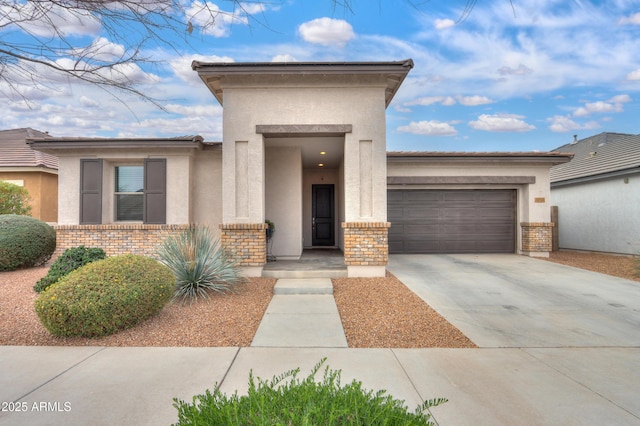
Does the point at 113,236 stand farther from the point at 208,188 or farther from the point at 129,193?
the point at 208,188

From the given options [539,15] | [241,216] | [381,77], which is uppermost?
[381,77]

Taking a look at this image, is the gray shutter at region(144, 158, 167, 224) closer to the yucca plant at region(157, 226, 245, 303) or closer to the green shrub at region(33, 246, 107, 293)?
the green shrub at region(33, 246, 107, 293)

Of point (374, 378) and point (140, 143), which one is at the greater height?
point (140, 143)

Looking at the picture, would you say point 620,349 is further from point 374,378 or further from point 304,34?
point 304,34

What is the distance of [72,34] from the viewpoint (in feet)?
9.06

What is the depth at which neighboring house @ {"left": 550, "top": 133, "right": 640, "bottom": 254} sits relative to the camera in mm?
11555

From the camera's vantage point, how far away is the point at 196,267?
588 cm

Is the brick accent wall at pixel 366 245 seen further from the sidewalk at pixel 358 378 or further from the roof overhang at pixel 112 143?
the roof overhang at pixel 112 143

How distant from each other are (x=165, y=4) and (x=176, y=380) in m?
3.22

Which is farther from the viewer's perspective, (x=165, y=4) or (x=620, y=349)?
(x=620, y=349)

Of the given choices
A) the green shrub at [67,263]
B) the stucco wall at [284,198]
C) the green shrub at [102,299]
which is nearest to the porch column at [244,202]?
the stucco wall at [284,198]

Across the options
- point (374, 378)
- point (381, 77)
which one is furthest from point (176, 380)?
point (381, 77)

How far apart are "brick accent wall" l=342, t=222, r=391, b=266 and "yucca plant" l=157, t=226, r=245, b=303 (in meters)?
2.58

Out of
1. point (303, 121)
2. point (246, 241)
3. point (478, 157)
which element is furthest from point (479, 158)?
point (246, 241)
